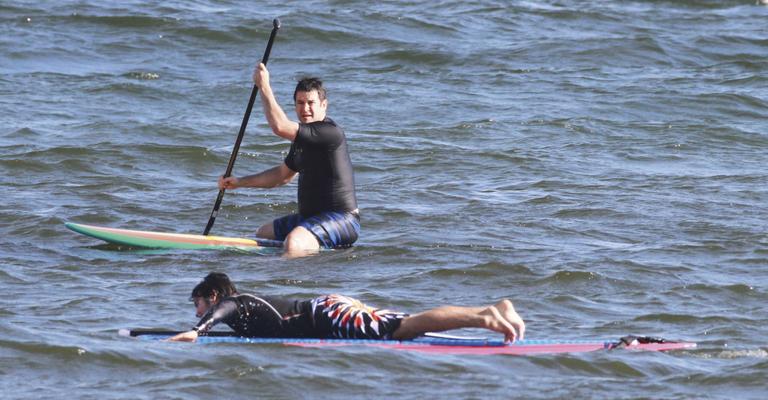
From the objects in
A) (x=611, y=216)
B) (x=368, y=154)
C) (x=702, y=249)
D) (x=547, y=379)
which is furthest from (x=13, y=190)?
(x=547, y=379)

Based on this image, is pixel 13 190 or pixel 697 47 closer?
pixel 13 190

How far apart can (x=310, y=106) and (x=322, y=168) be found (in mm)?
494

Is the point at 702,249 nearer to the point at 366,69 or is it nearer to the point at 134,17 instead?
the point at 366,69

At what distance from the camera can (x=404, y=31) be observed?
21234mm

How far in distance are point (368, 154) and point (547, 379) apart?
7.55 m

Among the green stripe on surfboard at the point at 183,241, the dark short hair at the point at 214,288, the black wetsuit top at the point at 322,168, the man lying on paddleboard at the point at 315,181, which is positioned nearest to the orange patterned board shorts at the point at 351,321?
the dark short hair at the point at 214,288

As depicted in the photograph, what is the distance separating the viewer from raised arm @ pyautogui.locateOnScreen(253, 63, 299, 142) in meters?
9.26

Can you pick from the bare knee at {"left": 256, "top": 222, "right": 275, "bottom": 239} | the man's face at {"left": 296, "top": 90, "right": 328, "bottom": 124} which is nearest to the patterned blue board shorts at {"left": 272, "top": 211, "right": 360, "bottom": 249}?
the bare knee at {"left": 256, "top": 222, "right": 275, "bottom": 239}

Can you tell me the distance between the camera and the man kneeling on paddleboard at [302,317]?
7328mm

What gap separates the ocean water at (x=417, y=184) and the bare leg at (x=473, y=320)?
0.57 feet

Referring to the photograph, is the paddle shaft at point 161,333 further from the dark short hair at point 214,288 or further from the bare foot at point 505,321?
the bare foot at point 505,321

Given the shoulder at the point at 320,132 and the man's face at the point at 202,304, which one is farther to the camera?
the shoulder at the point at 320,132

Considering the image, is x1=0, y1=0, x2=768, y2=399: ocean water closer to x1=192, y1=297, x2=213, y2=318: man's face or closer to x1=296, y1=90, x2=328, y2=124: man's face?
x1=192, y1=297, x2=213, y2=318: man's face

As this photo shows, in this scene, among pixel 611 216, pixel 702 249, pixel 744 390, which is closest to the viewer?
pixel 744 390
